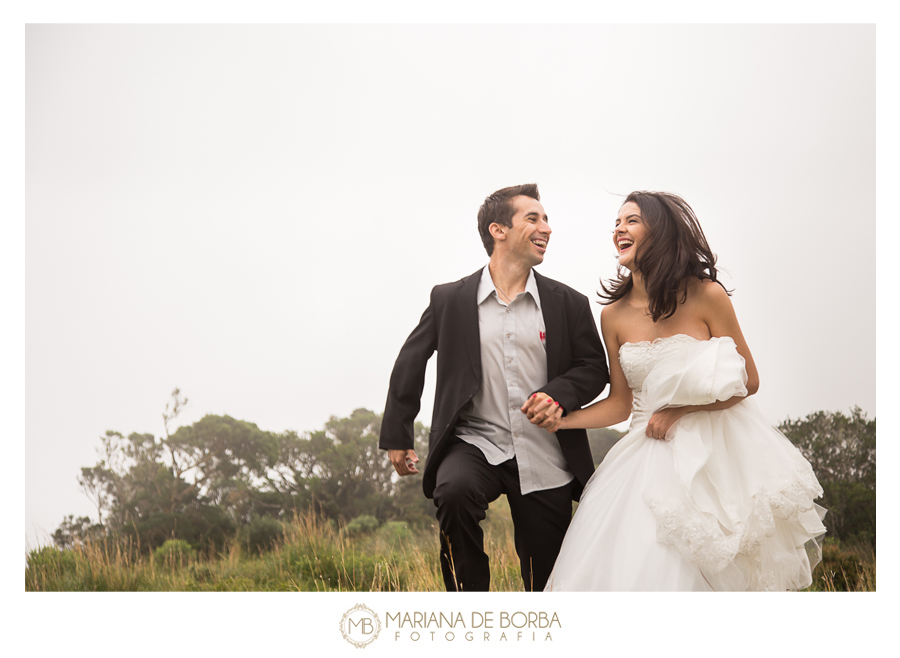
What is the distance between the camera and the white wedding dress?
2.63 metres

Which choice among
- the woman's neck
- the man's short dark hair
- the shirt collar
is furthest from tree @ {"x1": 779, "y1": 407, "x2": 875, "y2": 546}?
the man's short dark hair

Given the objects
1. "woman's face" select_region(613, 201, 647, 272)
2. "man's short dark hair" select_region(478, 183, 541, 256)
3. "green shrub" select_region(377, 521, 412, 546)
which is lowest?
"green shrub" select_region(377, 521, 412, 546)

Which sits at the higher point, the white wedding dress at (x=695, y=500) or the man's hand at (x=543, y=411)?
the man's hand at (x=543, y=411)

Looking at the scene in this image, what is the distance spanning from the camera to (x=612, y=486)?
116 inches

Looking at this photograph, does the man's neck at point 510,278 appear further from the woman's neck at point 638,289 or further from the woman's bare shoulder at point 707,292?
the woman's bare shoulder at point 707,292

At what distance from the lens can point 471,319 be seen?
3.31 metres

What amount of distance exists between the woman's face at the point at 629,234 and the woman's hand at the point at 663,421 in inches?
30.7

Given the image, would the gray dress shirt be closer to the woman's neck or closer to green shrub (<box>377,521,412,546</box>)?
the woman's neck

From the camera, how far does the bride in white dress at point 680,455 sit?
2.66 metres

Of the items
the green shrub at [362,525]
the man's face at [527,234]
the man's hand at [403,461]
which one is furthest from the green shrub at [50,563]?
the man's face at [527,234]

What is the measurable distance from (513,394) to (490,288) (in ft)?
2.03

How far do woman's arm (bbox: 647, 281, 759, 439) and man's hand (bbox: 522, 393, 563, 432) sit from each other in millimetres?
467
